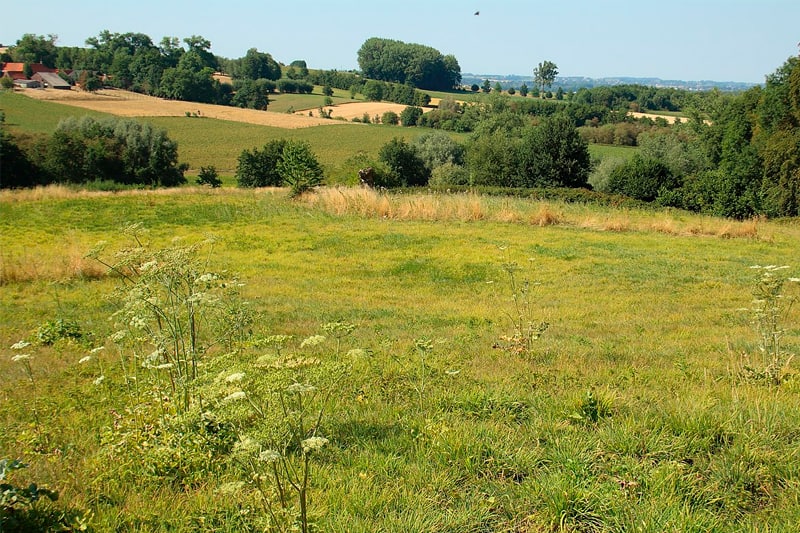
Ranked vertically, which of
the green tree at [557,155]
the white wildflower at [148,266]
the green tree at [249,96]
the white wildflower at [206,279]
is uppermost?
the green tree at [249,96]

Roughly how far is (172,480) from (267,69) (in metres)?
113

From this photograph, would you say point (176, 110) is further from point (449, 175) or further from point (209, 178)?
point (449, 175)

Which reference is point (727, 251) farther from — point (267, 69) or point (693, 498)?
point (267, 69)

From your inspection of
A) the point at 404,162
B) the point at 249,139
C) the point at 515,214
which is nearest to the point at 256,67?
the point at 249,139

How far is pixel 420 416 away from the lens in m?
4.02

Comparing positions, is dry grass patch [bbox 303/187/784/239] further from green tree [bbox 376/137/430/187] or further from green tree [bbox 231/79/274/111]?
green tree [bbox 231/79/274/111]

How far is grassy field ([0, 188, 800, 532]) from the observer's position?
9.38 ft

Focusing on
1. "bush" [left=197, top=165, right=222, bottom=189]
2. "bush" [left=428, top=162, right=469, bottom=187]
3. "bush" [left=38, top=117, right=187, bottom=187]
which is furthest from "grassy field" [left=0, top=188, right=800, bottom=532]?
"bush" [left=197, top=165, right=222, bottom=189]

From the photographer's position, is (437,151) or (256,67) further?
(256,67)

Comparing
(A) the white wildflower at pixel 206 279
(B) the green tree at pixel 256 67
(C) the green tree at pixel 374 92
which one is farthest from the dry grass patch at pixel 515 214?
(B) the green tree at pixel 256 67

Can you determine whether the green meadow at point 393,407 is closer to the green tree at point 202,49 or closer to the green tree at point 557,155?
the green tree at point 557,155

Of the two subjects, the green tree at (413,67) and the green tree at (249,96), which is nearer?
the green tree at (249,96)

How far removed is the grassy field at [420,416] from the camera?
286cm

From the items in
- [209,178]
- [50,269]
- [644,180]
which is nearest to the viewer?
[50,269]
